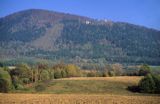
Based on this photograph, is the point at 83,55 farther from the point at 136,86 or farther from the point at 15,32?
the point at 136,86

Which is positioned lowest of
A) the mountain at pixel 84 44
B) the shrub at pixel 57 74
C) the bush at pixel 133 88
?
the bush at pixel 133 88

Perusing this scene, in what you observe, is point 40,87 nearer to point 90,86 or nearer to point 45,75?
point 90,86

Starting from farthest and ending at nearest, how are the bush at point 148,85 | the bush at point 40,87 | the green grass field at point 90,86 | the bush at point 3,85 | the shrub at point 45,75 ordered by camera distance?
1. the shrub at point 45,75
2. the bush at point 40,87
3. the green grass field at point 90,86
4. the bush at point 3,85
5. the bush at point 148,85

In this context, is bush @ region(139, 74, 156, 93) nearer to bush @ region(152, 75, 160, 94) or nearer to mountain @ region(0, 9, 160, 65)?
bush @ region(152, 75, 160, 94)

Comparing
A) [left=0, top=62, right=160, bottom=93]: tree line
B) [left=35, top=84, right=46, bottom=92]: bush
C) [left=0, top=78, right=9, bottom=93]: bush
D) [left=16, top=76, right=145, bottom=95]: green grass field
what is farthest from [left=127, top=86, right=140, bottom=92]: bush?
[left=0, top=78, right=9, bottom=93]: bush

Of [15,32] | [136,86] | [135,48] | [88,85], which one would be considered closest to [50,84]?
[88,85]

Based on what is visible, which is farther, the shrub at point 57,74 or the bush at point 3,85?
the shrub at point 57,74

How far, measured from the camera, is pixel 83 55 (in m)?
138

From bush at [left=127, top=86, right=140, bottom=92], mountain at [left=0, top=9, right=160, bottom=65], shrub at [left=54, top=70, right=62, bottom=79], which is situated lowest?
bush at [left=127, top=86, right=140, bottom=92]

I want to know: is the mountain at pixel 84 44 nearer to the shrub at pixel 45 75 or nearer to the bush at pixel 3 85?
the shrub at pixel 45 75

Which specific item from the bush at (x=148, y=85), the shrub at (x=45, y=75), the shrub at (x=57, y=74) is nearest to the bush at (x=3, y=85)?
the shrub at (x=45, y=75)

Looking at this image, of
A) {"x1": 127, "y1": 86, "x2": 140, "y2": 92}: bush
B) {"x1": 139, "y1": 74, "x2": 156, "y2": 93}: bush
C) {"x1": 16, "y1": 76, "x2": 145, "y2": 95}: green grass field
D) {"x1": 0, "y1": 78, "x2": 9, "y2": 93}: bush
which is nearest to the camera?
{"x1": 139, "y1": 74, "x2": 156, "y2": 93}: bush

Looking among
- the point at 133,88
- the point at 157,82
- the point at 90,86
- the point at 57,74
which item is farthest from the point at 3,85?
the point at 57,74

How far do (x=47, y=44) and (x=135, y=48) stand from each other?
4383 centimetres
